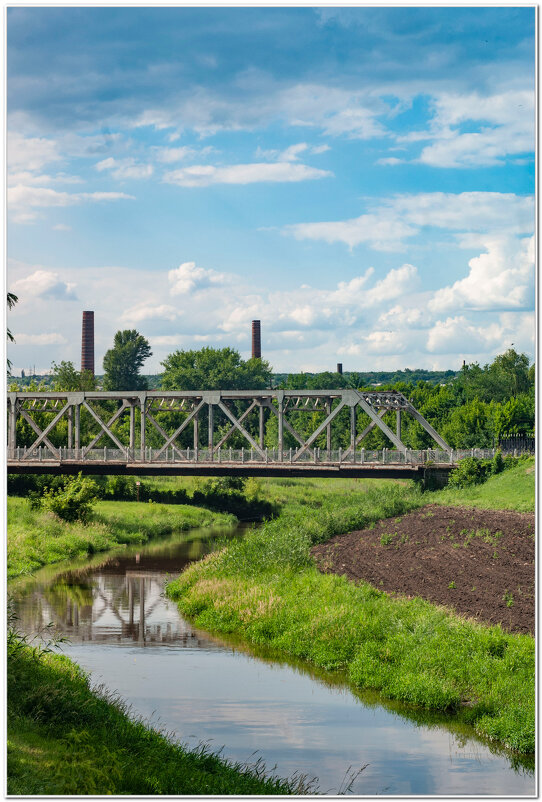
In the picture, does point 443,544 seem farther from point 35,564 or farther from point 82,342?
point 82,342

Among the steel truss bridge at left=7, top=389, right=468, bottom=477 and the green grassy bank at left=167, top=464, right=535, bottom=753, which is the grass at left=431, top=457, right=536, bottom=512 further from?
the green grassy bank at left=167, top=464, right=535, bottom=753

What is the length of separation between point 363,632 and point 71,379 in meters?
65.4

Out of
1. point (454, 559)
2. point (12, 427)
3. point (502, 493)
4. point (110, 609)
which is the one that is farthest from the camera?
point (12, 427)

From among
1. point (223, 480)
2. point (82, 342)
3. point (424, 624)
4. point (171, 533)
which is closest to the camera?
point (424, 624)

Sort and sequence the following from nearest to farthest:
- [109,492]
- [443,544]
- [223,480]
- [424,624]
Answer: [424,624] → [443,544] → [109,492] → [223,480]

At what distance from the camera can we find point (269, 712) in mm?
19453

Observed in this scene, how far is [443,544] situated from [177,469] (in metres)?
19.2

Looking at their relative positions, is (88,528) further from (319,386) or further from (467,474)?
(319,386)

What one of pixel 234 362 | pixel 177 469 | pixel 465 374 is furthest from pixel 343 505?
pixel 234 362

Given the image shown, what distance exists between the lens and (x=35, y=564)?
1567 inches

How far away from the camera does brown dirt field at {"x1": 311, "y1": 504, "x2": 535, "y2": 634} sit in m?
25.5

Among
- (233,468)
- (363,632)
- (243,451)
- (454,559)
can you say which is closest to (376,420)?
(243,451)

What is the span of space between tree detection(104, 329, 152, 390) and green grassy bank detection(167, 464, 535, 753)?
220 feet

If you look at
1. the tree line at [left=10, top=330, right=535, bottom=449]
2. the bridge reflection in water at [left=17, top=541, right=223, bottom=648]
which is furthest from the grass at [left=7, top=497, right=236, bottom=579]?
the tree line at [left=10, top=330, right=535, bottom=449]
